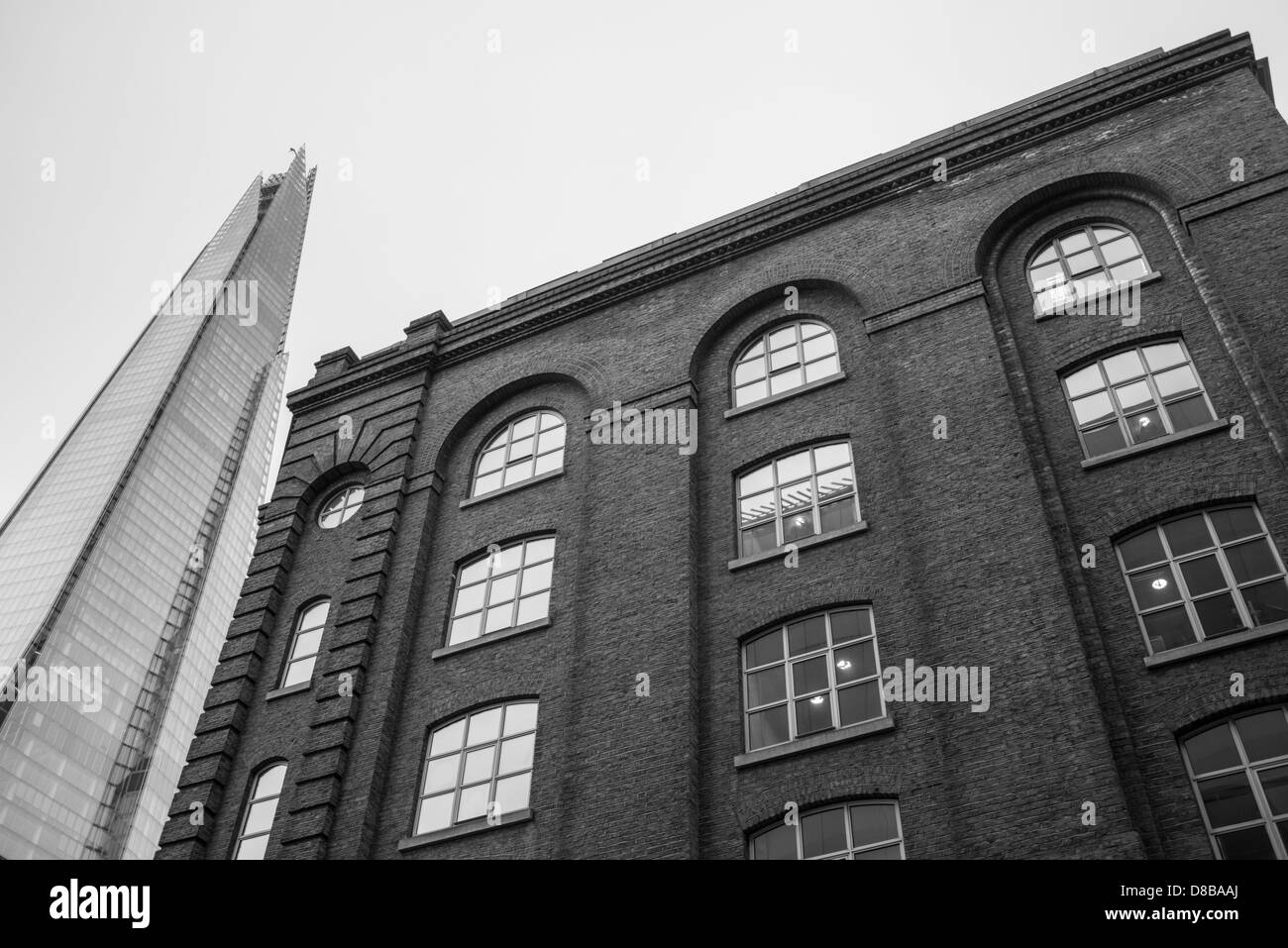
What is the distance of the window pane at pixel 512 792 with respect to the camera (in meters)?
18.6

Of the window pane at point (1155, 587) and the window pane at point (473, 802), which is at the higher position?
the window pane at point (1155, 587)

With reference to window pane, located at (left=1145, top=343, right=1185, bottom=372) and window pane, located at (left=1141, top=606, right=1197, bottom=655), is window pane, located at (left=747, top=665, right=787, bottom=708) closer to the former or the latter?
window pane, located at (left=1141, top=606, right=1197, bottom=655)

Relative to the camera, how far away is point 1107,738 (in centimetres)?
1452

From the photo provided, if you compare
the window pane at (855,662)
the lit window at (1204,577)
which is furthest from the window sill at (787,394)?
the lit window at (1204,577)

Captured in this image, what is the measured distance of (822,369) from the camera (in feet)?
72.8

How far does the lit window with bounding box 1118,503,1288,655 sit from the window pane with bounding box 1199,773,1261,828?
2.00 metres

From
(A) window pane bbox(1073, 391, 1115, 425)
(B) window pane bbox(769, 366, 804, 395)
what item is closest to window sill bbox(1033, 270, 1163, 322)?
(A) window pane bbox(1073, 391, 1115, 425)

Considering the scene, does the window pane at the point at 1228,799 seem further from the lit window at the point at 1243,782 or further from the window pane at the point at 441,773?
the window pane at the point at 441,773

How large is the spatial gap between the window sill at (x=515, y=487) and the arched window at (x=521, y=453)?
21 cm

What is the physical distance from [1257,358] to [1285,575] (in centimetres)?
365

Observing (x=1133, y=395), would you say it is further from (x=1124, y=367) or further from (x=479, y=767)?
(x=479, y=767)

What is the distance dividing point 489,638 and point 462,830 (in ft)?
11.9

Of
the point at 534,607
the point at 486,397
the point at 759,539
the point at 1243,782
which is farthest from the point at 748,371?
the point at 1243,782

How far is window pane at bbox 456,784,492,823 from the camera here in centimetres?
1888
